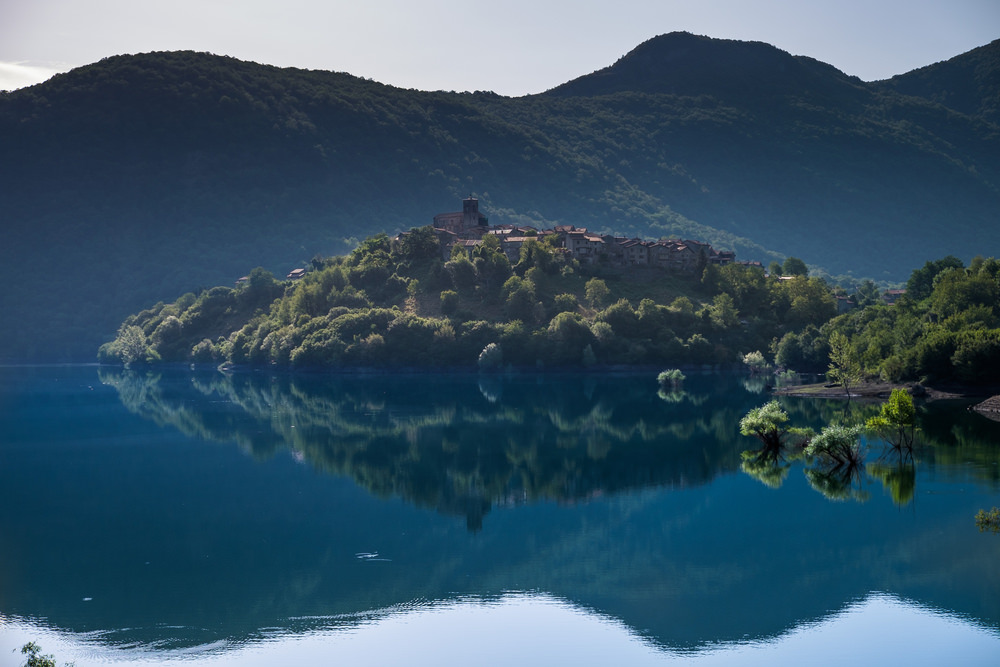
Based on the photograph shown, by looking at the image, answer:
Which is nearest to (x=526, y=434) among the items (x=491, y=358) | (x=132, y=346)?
(x=491, y=358)

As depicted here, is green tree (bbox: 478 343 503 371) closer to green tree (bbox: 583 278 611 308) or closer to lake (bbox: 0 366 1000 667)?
green tree (bbox: 583 278 611 308)

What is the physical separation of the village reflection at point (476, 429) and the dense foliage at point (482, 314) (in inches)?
375

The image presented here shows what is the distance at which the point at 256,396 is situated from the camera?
10706 cm

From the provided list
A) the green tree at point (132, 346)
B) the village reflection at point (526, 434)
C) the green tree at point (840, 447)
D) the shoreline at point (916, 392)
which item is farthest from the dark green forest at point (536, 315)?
the green tree at point (840, 447)

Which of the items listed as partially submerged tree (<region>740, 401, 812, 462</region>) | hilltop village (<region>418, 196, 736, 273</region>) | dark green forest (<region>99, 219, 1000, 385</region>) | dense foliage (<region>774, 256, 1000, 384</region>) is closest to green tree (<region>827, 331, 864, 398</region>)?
dense foliage (<region>774, 256, 1000, 384</region>)

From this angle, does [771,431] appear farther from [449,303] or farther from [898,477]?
[449,303]

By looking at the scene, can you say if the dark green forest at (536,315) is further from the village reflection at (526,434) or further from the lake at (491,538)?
the lake at (491,538)

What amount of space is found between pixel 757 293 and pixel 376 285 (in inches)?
2370

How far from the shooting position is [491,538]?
44000mm

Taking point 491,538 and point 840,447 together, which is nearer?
point 491,538

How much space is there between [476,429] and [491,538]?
1273 inches

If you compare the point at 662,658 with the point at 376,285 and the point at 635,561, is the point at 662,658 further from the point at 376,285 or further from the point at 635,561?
the point at 376,285

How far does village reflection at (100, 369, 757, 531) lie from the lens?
56031 mm

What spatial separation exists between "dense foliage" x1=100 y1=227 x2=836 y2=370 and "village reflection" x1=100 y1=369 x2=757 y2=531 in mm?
9521
